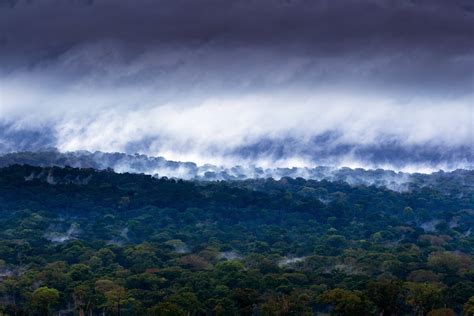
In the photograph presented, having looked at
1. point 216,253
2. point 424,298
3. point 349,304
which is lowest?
point 349,304

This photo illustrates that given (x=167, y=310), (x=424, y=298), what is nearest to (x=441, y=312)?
(x=424, y=298)

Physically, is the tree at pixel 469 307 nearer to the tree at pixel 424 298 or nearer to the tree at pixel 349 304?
the tree at pixel 424 298

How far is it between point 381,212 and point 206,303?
11280cm

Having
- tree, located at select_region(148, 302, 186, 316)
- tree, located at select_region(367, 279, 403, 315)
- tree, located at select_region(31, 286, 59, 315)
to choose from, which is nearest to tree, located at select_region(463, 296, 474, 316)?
tree, located at select_region(367, 279, 403, 315)

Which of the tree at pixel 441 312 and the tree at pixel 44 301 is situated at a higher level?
the tree at pixel 441 312

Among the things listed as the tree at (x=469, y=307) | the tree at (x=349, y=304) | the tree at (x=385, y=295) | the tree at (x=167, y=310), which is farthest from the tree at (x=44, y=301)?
the tree at (x=469, y=307)

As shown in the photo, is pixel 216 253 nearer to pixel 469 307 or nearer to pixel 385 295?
pixel 385 295

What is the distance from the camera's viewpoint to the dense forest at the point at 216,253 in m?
86.5

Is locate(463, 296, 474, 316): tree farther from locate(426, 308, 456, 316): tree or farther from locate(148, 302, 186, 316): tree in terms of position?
locate(148, 302, 186, 316): tree

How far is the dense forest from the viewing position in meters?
86.5

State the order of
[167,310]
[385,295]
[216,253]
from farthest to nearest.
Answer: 1. [216,253]
2. [385,295]
3. [167,310]

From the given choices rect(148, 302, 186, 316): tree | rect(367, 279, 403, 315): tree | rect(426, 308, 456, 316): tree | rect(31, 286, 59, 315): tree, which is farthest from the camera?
rect(31, 286, 59, 315): tree

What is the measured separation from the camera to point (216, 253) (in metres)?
126

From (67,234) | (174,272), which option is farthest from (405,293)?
(67,234)
